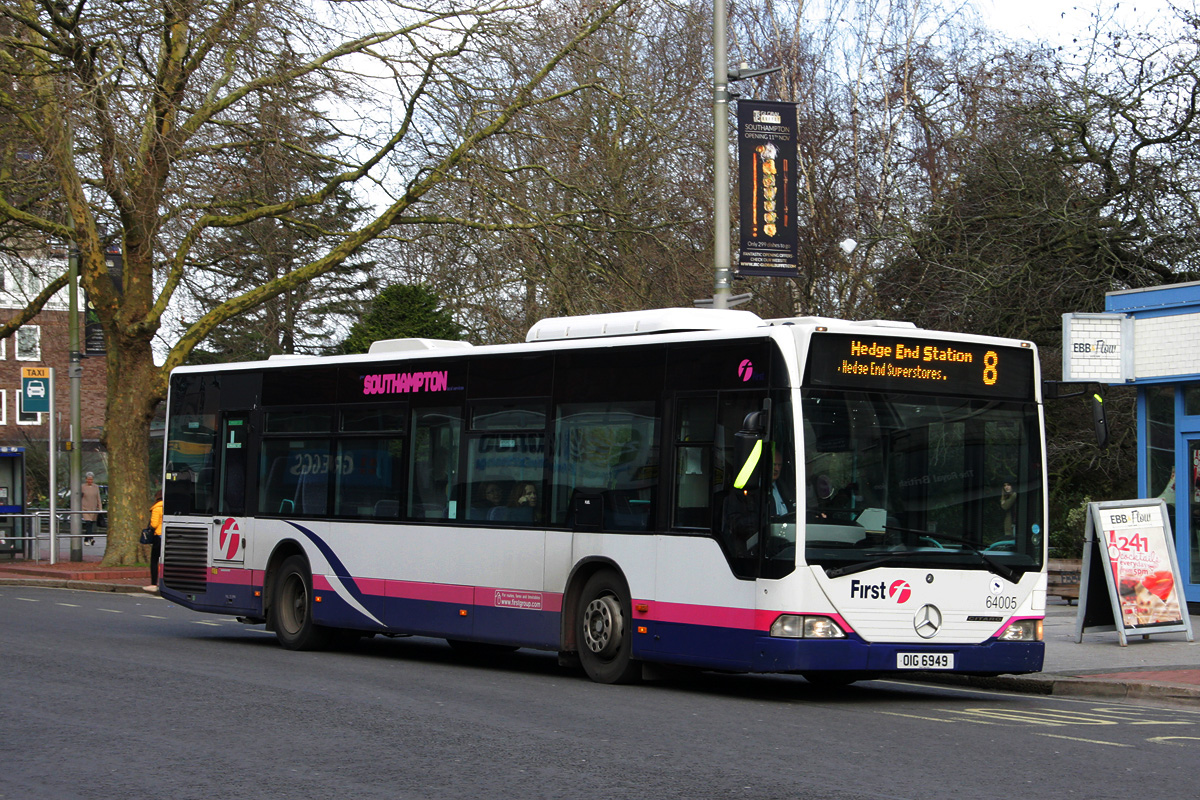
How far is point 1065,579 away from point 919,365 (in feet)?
41.0

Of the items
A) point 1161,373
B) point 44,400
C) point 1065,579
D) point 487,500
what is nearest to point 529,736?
point 487,500

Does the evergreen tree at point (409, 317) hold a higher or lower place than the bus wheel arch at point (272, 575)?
higher

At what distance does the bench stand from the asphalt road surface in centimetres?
899

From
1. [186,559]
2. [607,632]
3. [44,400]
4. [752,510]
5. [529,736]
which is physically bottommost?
[529,736]

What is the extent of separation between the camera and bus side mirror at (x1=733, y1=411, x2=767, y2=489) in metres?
11.4

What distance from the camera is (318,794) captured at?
299 inches

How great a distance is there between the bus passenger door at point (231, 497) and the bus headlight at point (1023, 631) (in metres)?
8.77

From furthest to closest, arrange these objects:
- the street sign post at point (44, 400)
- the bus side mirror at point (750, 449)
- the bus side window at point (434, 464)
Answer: the street sign post at point (44, 400), the bus side window at point (434, 464), the bus side mirror at point (750, 449)

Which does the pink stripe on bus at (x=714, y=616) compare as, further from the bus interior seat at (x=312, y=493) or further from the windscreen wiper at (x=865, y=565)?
the bus interior seat at (x=312, y=493)

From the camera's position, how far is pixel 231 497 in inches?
692

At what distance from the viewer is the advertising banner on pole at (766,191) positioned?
1755cm

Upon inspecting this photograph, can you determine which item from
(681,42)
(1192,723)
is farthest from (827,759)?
(681,42)

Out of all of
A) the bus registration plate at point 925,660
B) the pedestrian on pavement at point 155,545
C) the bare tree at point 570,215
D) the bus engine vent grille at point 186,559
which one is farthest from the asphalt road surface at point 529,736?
the bare tree at point 570,215

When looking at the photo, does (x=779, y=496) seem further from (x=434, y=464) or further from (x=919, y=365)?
(x=434, y=464)
